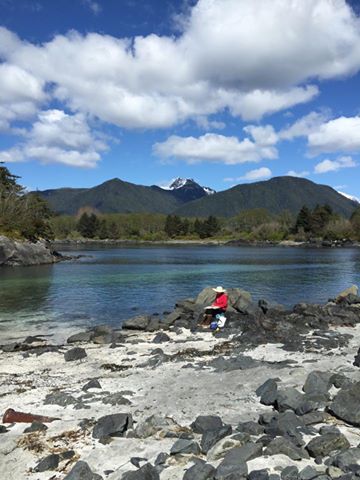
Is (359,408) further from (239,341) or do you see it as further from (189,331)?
(189,331)

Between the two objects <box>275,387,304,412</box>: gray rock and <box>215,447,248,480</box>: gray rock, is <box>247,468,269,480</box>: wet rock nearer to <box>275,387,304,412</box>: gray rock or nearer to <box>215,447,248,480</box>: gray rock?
<box>215,447,248,480</box>: gray rock

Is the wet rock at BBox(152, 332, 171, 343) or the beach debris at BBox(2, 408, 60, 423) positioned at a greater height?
the beach debris at BBox(2, 408, 60, 423)

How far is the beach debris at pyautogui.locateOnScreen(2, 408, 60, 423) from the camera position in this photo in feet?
40.1

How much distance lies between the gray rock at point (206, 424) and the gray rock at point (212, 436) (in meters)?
0.26

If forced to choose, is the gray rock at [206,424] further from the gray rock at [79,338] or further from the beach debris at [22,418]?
the gray rock at [79,338]

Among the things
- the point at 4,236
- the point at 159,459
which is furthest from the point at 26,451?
the point at 4,236

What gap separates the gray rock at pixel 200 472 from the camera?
8.73m

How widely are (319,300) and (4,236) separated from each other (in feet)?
207

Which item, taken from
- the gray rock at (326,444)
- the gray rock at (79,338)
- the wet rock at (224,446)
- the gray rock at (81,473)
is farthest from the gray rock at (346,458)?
the gray rock at (79,338)

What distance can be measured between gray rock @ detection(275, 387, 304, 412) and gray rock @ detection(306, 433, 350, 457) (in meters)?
2.39

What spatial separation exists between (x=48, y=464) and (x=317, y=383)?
847 centimetres

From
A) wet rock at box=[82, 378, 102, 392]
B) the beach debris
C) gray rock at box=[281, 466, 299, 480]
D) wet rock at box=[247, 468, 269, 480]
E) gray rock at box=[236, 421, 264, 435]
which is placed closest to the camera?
wet rock at box=[247, 468, 269, 480]

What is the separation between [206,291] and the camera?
35.6 m

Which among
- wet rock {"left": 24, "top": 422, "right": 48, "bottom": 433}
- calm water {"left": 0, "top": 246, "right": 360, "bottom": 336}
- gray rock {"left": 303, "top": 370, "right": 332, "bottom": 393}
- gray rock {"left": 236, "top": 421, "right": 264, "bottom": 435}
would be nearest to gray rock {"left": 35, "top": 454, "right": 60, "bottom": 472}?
wet rock {"left": 24, "top": 422, "right": 48, "bottom": 433}
